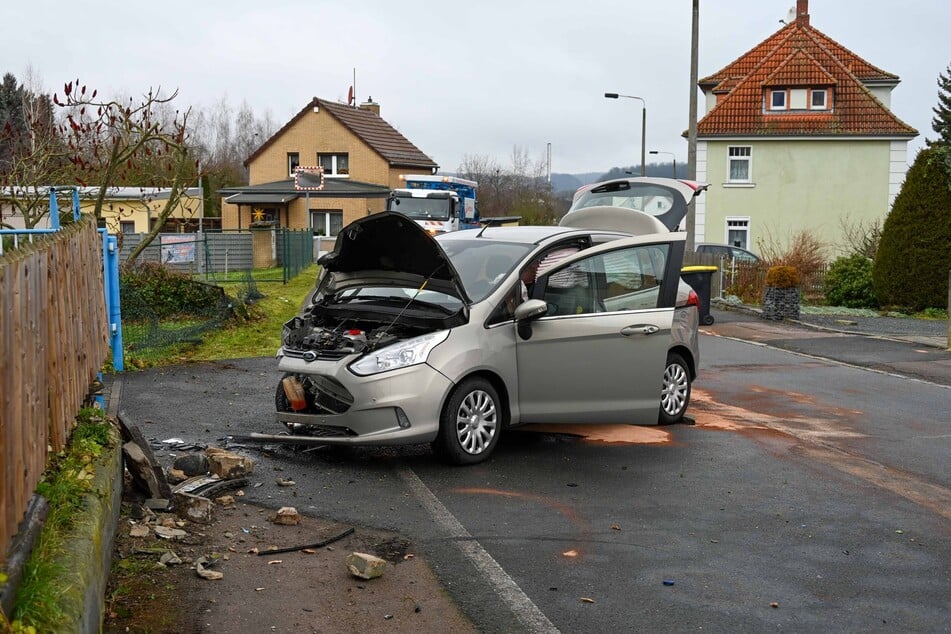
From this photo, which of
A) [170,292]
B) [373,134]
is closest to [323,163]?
[373,134]

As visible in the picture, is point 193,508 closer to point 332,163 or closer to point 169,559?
point 169,559

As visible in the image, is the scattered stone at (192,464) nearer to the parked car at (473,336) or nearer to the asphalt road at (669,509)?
the asphalt road at (669,509)

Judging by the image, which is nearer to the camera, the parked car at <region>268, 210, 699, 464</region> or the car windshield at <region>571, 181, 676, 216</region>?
the parked car at <region>268, 210, 699, 464</region>

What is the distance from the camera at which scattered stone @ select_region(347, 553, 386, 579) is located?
564 centimetres

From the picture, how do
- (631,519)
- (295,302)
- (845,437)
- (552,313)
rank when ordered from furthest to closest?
(295,302) < (845,437) < (552,313) < (631,519)

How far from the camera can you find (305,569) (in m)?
5.84

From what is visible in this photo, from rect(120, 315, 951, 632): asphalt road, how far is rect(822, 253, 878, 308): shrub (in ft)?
50.9

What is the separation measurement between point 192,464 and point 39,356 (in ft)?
10.4

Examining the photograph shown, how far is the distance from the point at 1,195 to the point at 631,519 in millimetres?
14728

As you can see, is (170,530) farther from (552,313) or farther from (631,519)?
(552,313)

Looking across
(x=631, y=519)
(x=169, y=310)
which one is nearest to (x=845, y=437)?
(x=631, y=519)

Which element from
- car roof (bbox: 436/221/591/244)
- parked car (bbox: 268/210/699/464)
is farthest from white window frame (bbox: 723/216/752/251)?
car roof (bbox: 436/221/591/244)

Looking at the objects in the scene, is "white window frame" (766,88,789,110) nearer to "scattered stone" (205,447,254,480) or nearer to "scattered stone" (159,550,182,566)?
"scattered stone" (205,447,254,480)

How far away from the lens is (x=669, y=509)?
7266mm
